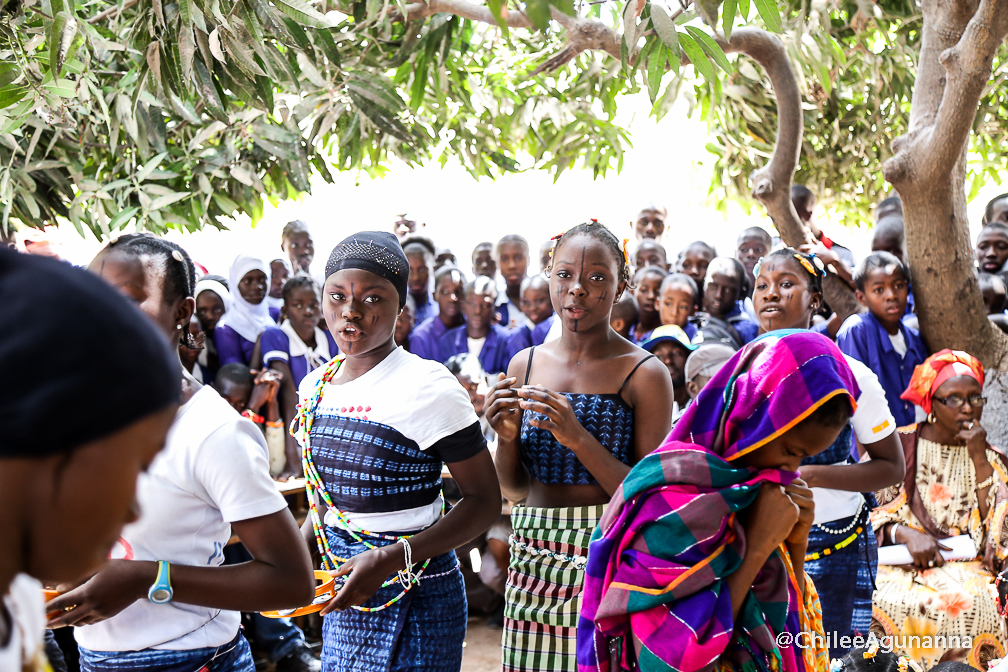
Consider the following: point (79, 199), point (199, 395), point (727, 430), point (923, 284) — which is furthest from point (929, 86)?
point (79, 199)

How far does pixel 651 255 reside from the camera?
6.52 m

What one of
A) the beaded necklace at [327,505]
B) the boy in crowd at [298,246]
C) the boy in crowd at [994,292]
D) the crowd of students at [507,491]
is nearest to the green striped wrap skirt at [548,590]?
the crowd of students at [507,491]

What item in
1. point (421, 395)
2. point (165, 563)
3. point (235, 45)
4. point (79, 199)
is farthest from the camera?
point (79, 199)

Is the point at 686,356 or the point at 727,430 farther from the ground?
the point at 686,356

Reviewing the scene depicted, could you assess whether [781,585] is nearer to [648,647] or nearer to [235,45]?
[648,647]

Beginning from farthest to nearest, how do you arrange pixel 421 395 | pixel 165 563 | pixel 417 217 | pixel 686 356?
pixel 417 217
pixel 686 356
pixel 421 395
pixel 165 563

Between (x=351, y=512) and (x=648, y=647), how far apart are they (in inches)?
38.4

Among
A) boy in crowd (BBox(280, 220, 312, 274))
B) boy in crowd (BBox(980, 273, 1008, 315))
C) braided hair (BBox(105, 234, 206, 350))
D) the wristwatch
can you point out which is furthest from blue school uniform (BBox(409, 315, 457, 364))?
the wristwatch

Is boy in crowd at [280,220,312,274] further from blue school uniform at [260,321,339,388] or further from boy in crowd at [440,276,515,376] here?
boy in crowd at [440,276,515,376]

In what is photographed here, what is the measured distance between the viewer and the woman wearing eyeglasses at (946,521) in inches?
129

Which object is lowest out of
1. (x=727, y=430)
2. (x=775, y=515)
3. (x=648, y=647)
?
(x=648, y=647)

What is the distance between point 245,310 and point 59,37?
3594 millimetres

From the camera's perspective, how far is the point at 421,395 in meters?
2.21

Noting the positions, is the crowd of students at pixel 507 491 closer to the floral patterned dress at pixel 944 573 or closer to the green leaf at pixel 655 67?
the floral patterned dress at pixel 944 573
